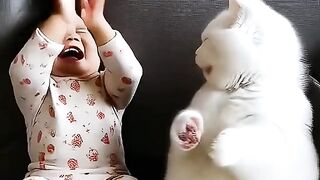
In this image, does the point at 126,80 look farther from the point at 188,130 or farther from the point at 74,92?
the point at 188,130

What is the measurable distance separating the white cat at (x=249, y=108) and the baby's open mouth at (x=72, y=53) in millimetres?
213

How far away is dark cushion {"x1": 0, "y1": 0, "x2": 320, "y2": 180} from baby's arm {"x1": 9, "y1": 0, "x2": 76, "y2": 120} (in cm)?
9

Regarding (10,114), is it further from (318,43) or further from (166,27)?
(318,43)

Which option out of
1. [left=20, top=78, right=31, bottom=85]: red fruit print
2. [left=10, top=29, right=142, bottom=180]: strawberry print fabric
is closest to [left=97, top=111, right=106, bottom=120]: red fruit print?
[left=10, top=29, right=142, bottom=180]: strawberry print fabric

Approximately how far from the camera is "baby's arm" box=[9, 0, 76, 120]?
0.88 meters

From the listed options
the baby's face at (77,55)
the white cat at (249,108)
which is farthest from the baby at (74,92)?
the white cat at (249,108)

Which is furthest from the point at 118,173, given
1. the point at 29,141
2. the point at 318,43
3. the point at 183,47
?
the point at 318,43

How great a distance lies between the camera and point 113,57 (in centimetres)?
91

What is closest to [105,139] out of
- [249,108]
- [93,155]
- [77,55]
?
[93,155]

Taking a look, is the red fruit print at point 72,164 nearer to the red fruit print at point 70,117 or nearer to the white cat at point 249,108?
the red fruit print at point 70,117

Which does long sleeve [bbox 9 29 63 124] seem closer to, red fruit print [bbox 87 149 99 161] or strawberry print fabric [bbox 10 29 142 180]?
strawberry print fabric [bbox 10 29 142 180]

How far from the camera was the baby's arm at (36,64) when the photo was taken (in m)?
0.88

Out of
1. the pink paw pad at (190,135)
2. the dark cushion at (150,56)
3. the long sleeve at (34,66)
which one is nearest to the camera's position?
the pink paw pad at (190,135)

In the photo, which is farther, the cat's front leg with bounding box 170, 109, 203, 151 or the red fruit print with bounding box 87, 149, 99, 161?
the red fruit print with bounding box 87, 149, 99, 161
